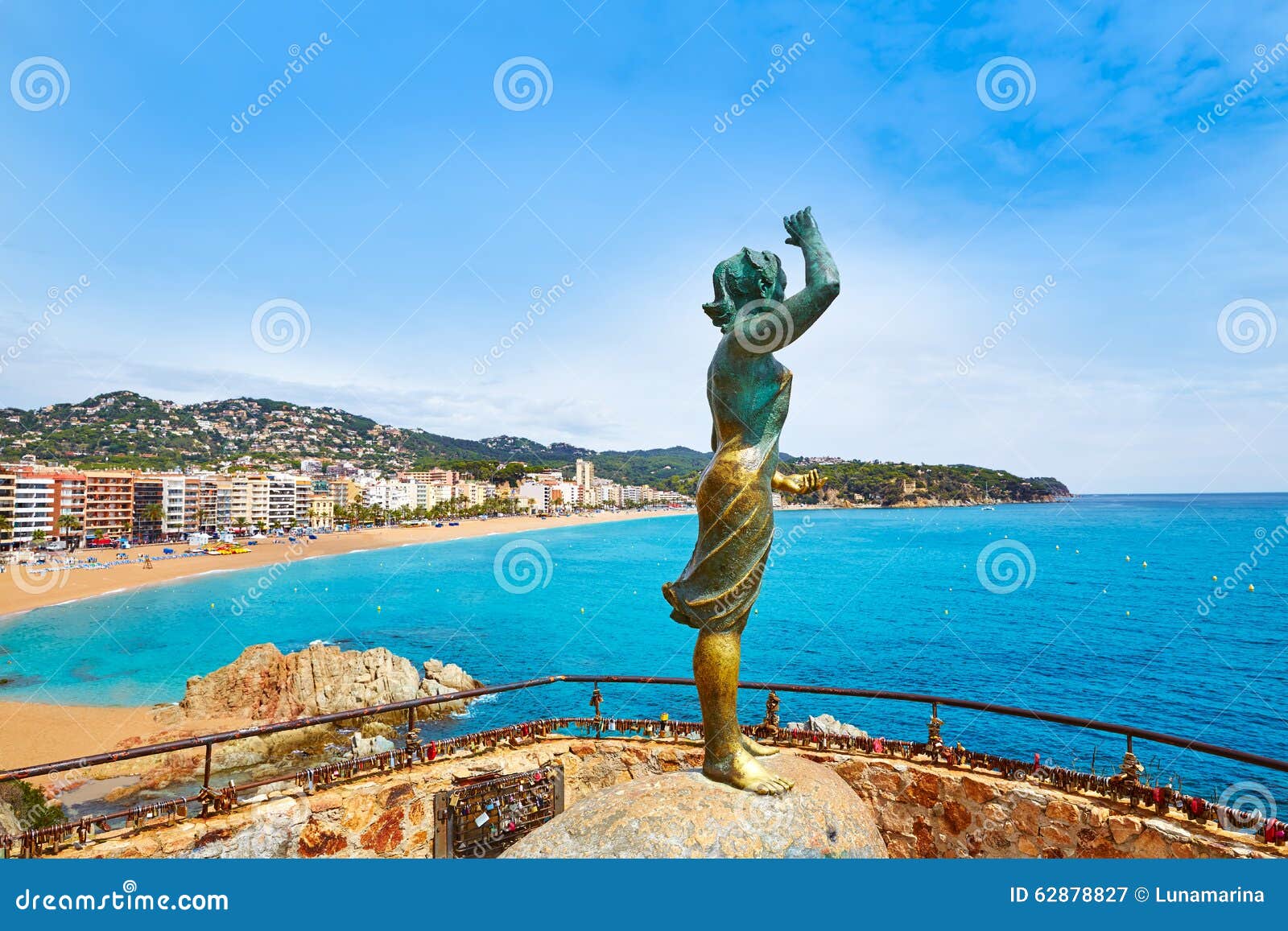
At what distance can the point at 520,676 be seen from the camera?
35594 millimetres

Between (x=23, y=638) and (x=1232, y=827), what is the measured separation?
52.2m

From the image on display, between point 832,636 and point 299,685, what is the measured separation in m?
29.2

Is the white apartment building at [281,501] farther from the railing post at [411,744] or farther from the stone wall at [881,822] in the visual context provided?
the stone wall at [881,822]

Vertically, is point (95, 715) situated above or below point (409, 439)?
below

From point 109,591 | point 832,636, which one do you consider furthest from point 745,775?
point 109,591

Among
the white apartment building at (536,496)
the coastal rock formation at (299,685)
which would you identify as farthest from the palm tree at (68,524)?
the white apartment building at (536,496)

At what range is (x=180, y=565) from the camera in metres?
67.2

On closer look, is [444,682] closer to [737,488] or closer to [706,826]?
[706,826]

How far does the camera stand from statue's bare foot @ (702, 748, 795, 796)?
6.10 meters

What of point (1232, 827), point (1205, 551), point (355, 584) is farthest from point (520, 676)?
point (1205, 551)

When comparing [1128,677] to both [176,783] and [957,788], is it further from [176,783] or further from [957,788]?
[176,783]

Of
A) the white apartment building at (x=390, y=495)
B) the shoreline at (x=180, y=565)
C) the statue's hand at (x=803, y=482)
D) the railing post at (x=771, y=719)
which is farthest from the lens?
the white apartment building at (x=390, y=495)

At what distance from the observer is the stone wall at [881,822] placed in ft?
23.8

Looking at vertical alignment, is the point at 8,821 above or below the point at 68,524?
below
